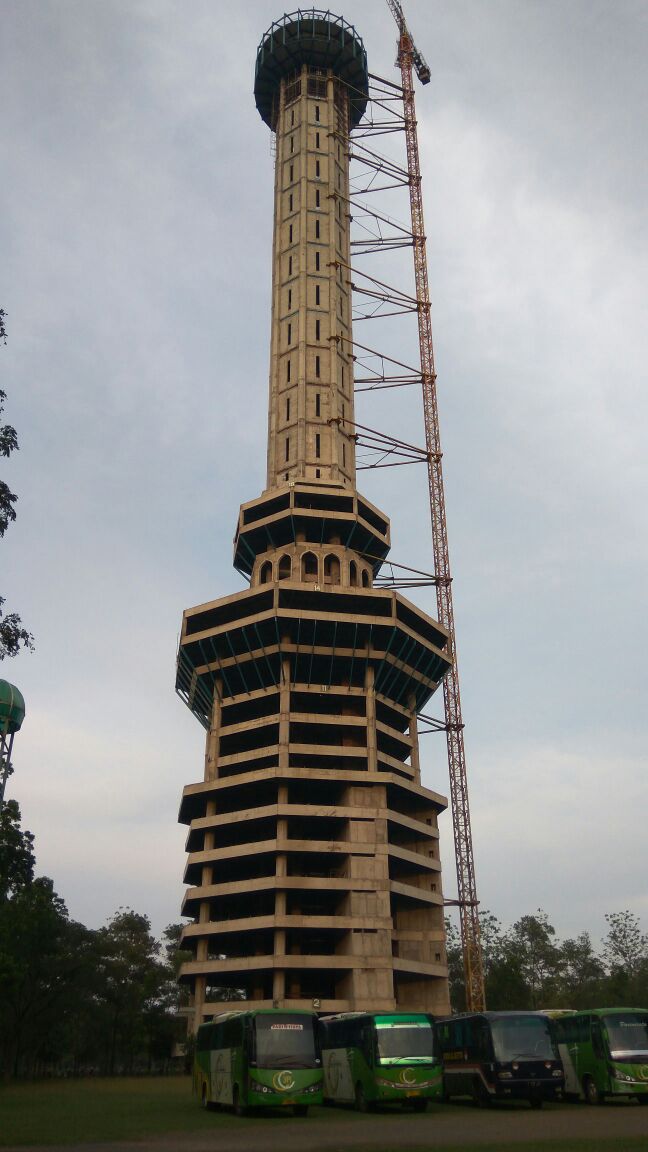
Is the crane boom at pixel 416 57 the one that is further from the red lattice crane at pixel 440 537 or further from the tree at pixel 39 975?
the tree at pixel 39 975

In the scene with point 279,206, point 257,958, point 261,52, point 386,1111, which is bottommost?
point 386,1111

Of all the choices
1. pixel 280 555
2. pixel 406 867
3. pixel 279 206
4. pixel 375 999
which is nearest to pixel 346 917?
pixel 375 999

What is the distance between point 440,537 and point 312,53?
6273 cm

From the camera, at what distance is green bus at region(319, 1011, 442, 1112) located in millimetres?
32250

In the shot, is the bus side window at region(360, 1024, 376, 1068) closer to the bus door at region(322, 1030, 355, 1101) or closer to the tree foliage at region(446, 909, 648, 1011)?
the bus door at region(322, 1030, 355, 1101)

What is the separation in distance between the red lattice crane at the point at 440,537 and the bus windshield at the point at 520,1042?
61527 mm

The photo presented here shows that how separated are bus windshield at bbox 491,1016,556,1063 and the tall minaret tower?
4102 centimetres

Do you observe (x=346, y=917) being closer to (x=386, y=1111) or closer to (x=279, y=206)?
(x=386, y=1111)

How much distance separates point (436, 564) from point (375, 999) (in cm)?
4941

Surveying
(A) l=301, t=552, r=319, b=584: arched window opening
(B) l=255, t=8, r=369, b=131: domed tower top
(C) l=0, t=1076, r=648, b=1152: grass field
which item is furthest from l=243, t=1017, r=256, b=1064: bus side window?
(B) l=255, t=8, r=369, b=131: domed tower top

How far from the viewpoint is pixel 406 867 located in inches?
3346

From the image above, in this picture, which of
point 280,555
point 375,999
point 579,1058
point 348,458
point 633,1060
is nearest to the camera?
point 633,1060

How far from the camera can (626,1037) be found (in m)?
33.4

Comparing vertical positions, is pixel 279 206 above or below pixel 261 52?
below
